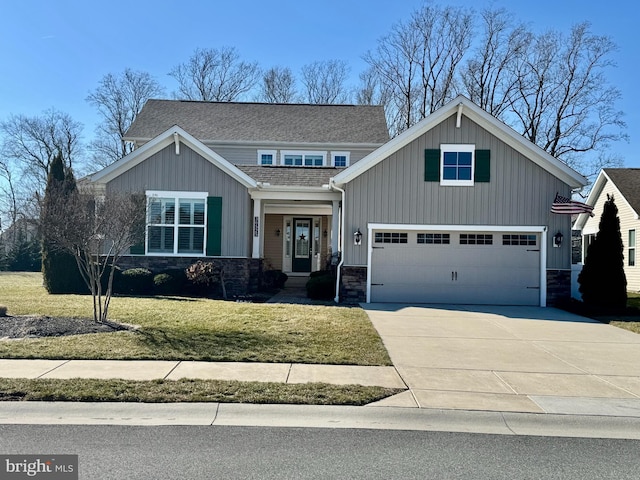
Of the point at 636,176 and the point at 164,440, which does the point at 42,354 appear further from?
the point at 636,176

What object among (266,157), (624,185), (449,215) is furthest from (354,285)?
(624,185)

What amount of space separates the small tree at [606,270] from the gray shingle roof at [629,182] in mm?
9699

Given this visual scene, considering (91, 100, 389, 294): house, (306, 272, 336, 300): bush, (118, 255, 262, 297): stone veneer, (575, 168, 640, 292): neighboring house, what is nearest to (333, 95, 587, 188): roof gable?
(91, 100, 389, 294): house

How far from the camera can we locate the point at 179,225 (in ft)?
52.5

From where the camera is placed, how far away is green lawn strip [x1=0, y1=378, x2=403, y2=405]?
19.0 ft

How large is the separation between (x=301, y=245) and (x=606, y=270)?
11.9m

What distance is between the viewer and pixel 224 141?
22.6 meters

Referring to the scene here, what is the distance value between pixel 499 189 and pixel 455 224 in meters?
1.72

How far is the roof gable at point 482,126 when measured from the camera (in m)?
14.9

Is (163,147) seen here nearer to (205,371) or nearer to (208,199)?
(208,199)

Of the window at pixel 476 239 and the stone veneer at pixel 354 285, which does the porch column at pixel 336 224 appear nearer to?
the stone veneer at pixel 354 285

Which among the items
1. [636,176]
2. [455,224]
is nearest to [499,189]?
[455,224]

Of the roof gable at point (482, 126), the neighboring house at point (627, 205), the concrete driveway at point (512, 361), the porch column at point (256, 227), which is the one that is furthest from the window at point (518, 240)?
the neighboring house at point (627, 205)

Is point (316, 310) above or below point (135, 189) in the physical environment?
below
